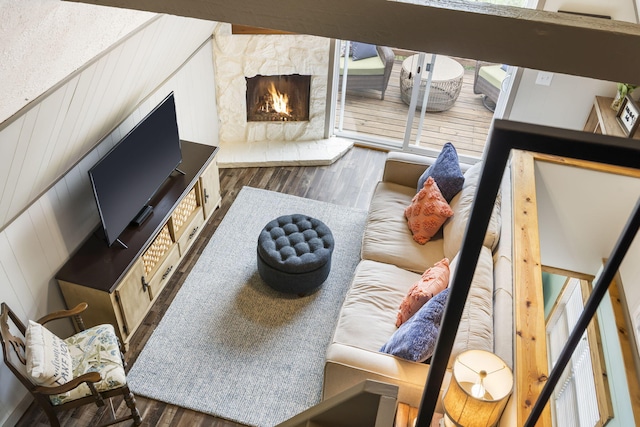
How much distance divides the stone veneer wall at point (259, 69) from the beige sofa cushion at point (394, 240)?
155cm

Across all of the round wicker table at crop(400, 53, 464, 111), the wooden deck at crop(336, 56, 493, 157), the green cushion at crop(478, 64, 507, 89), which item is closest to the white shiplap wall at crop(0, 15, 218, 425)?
the round wicker table at crop(400, 53, 464, 111)

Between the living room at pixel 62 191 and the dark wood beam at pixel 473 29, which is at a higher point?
the dark wood beam at pixel 473 29

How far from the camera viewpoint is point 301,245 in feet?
12.1

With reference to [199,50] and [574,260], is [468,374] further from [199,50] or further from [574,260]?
[199,50]

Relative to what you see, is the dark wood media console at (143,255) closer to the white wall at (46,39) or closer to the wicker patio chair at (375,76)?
the white wall at (46,39)

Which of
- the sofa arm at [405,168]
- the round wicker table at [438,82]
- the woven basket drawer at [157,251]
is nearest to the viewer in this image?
the woven basket drawer at [157,251]

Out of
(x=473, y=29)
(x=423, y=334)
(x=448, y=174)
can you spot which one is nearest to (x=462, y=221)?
(x=448, y=174)

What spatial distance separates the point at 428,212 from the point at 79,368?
2278mm

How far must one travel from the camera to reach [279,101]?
5242 millimetres

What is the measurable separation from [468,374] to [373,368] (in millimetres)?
531

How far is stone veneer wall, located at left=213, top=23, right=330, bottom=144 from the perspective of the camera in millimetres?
4742

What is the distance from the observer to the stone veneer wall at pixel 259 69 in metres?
4.74

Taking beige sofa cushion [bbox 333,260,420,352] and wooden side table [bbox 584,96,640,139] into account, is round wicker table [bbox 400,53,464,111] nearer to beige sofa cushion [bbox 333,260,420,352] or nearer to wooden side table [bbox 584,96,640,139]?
wooden side table [bbox 584,96,640,139]

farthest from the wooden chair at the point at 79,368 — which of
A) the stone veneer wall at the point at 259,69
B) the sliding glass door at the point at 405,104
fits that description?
the sliding glass door at the point at 405,104
